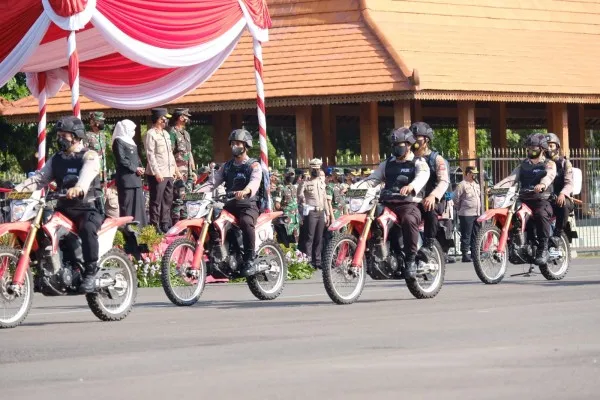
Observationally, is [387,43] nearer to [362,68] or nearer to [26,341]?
[362,68]

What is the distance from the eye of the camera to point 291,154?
6850 cm

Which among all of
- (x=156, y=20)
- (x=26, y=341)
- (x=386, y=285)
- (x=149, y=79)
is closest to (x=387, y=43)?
(x=149, y=79)

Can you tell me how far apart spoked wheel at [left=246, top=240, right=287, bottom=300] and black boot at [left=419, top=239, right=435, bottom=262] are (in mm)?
1582

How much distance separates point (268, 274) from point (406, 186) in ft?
6.06

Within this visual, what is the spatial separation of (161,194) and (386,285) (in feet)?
14.0

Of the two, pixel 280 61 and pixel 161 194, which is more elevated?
pixel 280 61

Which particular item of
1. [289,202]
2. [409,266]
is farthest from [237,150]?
[289,202]

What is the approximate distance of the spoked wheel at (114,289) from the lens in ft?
48.8

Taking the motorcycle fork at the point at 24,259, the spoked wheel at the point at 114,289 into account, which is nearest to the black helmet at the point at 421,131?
the spoked wheel at the point at 114,289

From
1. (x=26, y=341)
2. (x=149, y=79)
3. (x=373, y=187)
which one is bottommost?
(x=26, y=341)

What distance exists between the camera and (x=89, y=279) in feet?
47.9

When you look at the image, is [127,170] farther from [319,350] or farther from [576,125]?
[576,125]

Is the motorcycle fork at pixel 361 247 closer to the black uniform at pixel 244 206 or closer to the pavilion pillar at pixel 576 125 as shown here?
the black uniform at pixel 244 206

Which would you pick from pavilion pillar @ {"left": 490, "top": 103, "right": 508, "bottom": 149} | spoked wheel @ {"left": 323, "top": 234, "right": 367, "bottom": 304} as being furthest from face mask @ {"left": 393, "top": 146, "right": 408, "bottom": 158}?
pavilion pillar @ {"left": 490, "top": 103, "right": 508, "bottom": 149}
